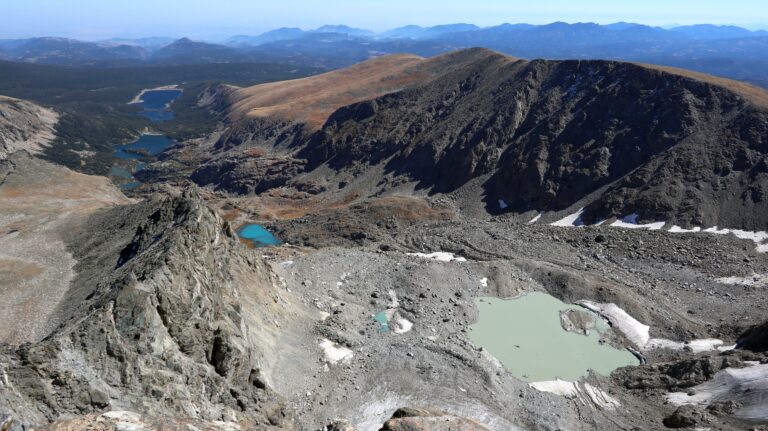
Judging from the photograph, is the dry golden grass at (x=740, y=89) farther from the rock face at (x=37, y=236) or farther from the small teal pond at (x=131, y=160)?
the small teal pond at (x=131, y=160)

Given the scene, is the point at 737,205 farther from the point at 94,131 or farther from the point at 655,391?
the point at 94,131

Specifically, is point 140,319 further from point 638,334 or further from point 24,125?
point 24,125

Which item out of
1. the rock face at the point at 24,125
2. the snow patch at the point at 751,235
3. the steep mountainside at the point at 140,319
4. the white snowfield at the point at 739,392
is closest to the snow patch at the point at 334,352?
the steep mountainside at the point at 140,319

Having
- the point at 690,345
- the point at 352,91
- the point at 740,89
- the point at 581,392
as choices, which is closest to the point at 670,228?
the point at 690,345

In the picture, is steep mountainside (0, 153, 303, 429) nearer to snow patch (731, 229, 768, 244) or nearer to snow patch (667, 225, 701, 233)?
snow patch (667, 225, 701, 233)

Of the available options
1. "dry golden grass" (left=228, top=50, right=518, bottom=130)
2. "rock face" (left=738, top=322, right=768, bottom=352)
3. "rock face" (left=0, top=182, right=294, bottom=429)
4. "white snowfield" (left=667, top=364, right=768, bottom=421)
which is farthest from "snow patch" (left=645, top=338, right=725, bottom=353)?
"dry golden grass" (left=228, top=50, right=518, bottom=130)
